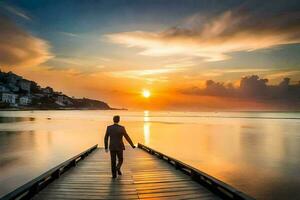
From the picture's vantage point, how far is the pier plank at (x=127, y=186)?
8.79m

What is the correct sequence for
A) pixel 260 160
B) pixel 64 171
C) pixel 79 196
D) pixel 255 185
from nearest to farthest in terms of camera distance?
pixel 79 196 < pixel 64 171 < pixel 255 185 < pixel 260 160

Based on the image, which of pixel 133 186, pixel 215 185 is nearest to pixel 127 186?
pixel 133 186

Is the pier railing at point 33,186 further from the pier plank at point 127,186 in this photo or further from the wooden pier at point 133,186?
the pier plank at point 127,186

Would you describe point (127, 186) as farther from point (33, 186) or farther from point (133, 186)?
point (33, 186)

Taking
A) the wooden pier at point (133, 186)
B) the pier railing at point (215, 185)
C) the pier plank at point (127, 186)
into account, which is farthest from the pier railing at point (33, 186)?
the pier railing at point (215, 185)

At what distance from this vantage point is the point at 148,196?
8.73 m

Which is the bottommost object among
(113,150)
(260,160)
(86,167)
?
(260,160)

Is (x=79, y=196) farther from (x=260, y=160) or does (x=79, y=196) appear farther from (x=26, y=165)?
(x=260, y=160)

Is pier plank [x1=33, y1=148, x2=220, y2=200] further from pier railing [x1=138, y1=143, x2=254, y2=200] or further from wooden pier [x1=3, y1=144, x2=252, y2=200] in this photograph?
pier railing [x1=138, y1=143, x2=254, y2=200]

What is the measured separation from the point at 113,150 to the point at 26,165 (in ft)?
60.3

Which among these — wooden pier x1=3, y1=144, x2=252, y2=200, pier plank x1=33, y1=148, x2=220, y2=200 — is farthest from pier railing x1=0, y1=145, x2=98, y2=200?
pier plank x1=33, y1=148, x2=220, y2=200

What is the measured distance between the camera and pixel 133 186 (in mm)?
10047

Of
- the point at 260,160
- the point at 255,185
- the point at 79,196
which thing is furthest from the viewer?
the point at 260,160

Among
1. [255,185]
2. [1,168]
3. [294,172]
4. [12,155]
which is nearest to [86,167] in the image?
[255,185]
